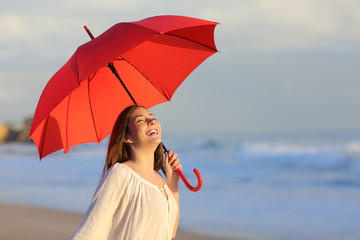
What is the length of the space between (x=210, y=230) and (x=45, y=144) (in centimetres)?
426

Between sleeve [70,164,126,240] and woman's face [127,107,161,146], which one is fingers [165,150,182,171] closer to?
woman's face [127,107,161,146]

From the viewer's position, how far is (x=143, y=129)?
3336mm

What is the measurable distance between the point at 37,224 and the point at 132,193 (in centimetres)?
506

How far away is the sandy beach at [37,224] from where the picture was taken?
712 centimetres

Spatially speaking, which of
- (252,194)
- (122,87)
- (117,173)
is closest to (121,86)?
(122,87)

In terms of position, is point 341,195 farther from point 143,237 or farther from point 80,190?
point 143,237

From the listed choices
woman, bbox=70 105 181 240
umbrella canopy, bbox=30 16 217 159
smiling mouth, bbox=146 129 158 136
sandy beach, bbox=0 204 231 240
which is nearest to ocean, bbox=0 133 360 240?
sandy beach, bbox=0 204 231 240

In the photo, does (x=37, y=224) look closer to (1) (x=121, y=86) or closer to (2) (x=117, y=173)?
(1) (x=121, y=86)

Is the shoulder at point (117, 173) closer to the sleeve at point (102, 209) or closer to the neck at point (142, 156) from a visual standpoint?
the sleeve at point (102, 209)

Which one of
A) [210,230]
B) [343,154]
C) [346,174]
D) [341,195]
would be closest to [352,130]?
[343,154]

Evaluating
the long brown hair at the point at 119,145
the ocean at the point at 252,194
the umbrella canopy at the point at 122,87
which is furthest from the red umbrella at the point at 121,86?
the ocean at the point at 252,194

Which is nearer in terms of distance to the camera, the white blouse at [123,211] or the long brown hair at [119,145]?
the white blouse at [123,211]

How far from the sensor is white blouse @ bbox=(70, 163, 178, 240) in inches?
124

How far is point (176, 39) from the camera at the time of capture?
4074mm
